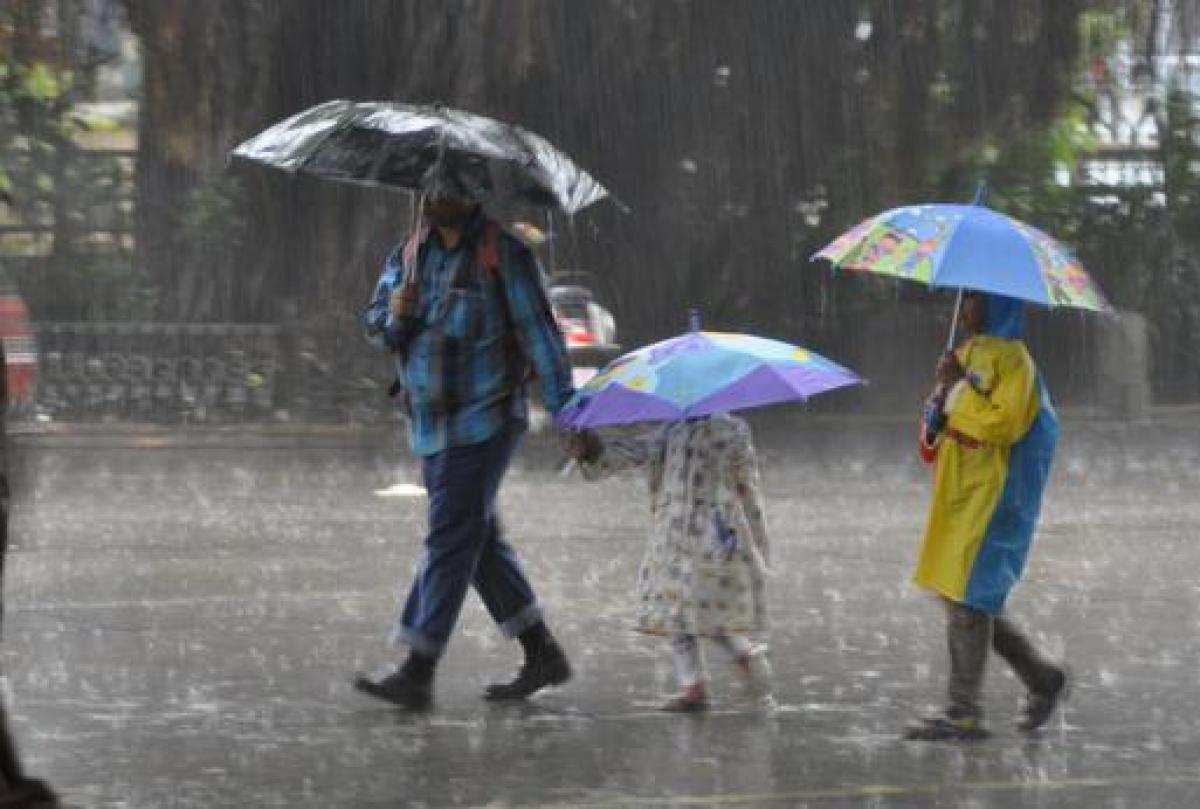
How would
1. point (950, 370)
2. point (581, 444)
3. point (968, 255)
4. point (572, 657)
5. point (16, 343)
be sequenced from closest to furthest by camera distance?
point (968, 255), point (950, 370), point (581, 444), point (572, 657), point (16, 343)

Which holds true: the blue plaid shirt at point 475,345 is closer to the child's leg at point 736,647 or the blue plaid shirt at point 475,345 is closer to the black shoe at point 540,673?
the black shoe at point 540,673

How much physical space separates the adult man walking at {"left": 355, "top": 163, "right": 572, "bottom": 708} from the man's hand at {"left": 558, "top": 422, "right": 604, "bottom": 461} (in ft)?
0.32

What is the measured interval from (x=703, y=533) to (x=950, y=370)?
999 millimetres

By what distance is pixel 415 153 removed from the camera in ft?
26.5

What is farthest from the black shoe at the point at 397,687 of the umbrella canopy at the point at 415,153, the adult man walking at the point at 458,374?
the umbrella canopy at the point at 415,153

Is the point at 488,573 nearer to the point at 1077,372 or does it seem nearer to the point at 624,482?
the point at 624,482

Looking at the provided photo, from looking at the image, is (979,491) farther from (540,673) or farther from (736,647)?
(540,673)

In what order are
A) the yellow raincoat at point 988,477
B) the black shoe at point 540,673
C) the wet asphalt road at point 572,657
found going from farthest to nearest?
the black shoe at point 540,673 < the yellow raincoat at point 988,477 < the wet asphalt road at point 572,657

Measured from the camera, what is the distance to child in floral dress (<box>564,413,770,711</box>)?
8.09 m

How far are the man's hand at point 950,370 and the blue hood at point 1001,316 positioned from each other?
15 centimetres

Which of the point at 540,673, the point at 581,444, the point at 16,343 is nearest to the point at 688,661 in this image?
the point at 540,673

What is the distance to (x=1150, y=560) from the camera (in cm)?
1308

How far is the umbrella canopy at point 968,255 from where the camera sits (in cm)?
745

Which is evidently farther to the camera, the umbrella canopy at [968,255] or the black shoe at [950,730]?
the black shoe at [950,730]
